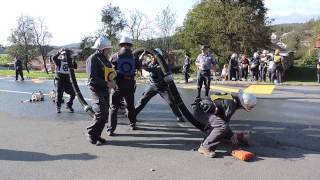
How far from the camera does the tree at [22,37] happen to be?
287ft

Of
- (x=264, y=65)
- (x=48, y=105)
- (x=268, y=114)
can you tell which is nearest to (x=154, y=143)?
(x=268, y=114)

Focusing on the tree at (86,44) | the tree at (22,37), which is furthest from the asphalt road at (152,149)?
the tree at (22,37)

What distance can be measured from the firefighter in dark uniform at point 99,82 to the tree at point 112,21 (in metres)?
70.9

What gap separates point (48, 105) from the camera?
13.9 m

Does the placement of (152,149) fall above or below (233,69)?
below

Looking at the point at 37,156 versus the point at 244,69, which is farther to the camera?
the point at 244,69

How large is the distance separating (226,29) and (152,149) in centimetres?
3912

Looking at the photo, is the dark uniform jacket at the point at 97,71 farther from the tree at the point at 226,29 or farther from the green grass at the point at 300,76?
the tree at the point at 226,29

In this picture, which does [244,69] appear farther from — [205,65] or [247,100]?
[247,100]

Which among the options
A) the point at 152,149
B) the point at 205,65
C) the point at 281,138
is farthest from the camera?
the point at 205,65

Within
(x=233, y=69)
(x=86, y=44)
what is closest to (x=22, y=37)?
(x=86, y=44)

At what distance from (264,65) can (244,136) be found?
1694cm

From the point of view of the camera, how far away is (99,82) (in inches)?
323

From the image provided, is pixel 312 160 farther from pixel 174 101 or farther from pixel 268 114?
pixel 268 114
